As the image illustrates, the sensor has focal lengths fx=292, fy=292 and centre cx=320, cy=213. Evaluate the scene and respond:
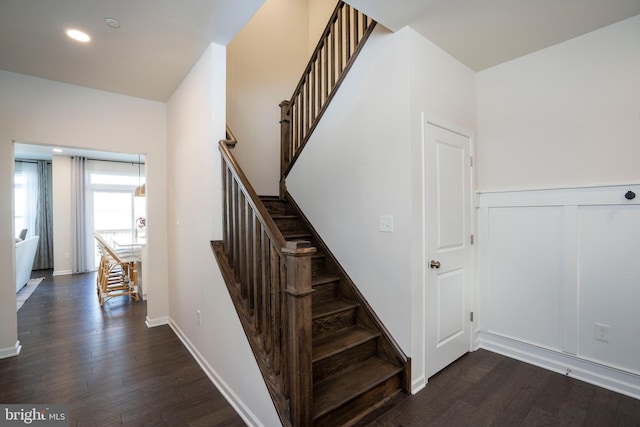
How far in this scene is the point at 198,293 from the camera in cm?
261

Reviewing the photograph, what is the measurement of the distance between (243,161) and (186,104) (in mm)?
1173

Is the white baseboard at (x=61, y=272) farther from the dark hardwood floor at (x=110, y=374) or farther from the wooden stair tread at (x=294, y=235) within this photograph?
the wooden stair tread at (x=294, y=235)

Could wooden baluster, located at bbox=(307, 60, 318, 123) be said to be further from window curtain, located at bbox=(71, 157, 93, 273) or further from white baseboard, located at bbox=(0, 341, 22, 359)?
window curtain, located at bbox=(71, 157, 93, 273)

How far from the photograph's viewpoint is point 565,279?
237 centimetres

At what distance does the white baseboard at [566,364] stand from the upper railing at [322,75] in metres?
2.74

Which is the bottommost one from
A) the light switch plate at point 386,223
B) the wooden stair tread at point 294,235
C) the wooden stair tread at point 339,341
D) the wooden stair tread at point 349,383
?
the wooden stair tread at point 349,383

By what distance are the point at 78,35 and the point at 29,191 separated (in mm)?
6690

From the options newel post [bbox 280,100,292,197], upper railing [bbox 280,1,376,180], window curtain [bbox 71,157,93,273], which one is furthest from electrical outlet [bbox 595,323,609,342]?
window curtain [bbox 71,157,93,273]

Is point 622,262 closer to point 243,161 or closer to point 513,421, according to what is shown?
point 513,421

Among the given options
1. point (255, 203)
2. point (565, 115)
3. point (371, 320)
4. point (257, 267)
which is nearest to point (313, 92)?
point (255, 203)

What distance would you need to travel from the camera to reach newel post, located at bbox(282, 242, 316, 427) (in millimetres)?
1474

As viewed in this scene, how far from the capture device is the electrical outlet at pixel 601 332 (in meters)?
2.19

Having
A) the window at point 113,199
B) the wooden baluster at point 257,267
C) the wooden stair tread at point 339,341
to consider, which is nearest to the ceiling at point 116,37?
the wooden baluster at point 257,267

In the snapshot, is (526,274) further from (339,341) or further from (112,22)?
(112,22)
